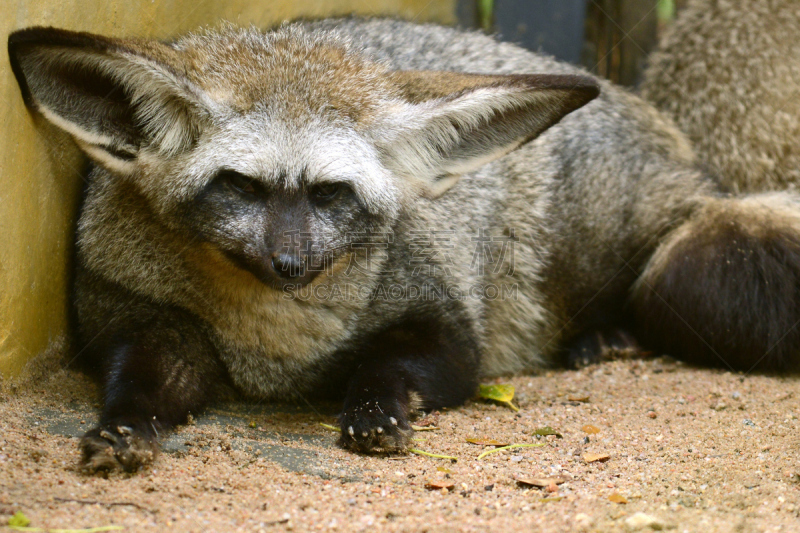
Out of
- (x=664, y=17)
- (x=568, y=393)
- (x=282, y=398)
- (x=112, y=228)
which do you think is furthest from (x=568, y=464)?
(x=664, y=17)

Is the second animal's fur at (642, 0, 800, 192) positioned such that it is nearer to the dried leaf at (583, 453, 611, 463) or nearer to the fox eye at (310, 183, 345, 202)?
the dried leaf at (583, 453, 611, 463)

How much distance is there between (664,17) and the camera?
30.3 ft

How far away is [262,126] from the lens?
3.55 m

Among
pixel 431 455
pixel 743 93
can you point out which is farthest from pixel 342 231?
pixel 743 93

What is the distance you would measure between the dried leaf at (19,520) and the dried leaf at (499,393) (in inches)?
103

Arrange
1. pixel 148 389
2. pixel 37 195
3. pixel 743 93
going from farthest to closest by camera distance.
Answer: pixel 743 93 → pixel 37 195 → pixel 148 389

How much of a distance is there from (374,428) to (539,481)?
0.79m

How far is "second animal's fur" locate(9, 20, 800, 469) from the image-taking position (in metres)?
3.50

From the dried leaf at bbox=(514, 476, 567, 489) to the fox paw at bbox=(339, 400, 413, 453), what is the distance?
1.94 ft

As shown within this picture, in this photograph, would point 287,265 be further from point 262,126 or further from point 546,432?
point 546,432

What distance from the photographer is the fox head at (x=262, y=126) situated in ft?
11.3

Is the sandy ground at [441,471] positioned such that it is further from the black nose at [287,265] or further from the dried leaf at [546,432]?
the black nose at [287,265]

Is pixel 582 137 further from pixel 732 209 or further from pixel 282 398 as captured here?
pixel 282 398

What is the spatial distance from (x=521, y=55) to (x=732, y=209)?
1872mm
